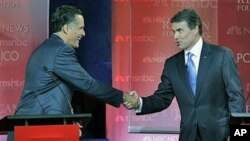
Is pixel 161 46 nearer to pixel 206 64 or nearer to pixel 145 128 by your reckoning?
pixel 145 128

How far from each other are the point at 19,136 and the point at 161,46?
8.27 feet

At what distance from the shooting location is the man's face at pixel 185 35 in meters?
4.31

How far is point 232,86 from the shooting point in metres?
4.10

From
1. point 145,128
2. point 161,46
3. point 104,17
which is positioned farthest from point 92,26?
point 145,128

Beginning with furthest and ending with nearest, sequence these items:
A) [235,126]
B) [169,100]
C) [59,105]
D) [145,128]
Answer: [145,128] < [169,100] < [59,105] < [235,126]

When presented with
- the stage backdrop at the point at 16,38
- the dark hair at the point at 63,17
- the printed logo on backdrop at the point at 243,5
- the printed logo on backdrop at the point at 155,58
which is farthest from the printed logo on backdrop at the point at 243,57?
the dark hair at the point at 63,17

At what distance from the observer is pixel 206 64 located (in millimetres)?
4227

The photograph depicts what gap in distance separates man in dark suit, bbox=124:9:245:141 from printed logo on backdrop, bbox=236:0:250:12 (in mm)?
1422

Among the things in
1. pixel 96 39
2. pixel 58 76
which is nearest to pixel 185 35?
pixel 58 76

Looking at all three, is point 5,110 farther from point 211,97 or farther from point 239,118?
point 239,118

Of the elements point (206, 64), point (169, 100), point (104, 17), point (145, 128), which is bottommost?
point (145, 128)

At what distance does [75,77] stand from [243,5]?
217 centimetres

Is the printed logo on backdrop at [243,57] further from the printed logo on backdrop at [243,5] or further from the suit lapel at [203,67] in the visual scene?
the suit lapel at [203,67]

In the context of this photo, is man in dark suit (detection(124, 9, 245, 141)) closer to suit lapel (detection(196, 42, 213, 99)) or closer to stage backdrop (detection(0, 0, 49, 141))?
suit lapel (detection(196, 42, 213, 99))
